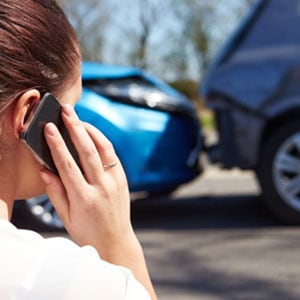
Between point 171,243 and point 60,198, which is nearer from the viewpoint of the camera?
point 60,198

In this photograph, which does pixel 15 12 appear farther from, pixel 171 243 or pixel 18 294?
pixel 171 243

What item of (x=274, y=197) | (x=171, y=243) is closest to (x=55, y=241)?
(x=171, y=243)

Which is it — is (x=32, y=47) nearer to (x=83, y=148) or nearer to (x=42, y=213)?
(x=83, y=148)

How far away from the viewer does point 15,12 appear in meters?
1.00

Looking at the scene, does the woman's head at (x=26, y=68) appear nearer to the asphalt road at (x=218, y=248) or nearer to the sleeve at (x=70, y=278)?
the sleeve at (x=70, y=278)

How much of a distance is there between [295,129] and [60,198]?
4.24 metres

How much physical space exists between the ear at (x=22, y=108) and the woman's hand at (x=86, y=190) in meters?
0.04

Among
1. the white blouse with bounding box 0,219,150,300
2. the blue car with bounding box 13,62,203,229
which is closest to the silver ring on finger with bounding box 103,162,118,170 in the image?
the white blouse with bounding box 0,219,150,300

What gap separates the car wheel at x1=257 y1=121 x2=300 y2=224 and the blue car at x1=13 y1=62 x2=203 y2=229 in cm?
61

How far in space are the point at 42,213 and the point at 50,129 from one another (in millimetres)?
4143

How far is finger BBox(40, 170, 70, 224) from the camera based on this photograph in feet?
3.53

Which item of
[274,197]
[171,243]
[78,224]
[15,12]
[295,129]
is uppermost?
[15,12]

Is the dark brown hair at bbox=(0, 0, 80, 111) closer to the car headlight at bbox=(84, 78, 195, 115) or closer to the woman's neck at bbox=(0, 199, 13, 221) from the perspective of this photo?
the woman's neck at bbox=(0, 199, 13, 221)

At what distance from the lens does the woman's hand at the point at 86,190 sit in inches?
42.0
